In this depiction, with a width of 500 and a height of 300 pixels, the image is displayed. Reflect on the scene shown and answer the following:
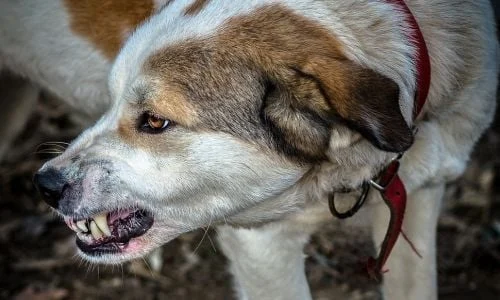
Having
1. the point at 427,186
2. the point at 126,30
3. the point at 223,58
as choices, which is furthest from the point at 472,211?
the point at 223,58

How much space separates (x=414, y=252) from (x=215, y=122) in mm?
1286

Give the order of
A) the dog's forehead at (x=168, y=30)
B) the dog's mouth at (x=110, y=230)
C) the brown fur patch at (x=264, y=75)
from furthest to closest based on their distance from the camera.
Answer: the dog's mouth at (x=110, y=230)
the dog's forehead at (x=168, y=30)
the brown fur patch at (x=264, y=75)

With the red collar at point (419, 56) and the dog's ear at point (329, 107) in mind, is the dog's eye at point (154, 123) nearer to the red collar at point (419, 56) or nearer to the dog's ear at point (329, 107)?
the dog's ear at point (329, 107)

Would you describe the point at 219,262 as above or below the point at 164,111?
below

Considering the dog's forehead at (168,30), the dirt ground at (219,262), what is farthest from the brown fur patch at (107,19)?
the dirt ground at (219,262)

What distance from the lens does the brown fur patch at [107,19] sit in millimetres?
3848

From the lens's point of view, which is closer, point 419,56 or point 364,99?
point 364,99

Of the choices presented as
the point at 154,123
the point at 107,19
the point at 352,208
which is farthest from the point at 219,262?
the point at 154,123

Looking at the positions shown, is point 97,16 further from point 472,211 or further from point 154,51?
point 472,211

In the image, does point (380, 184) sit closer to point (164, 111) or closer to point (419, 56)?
point (419, 56)

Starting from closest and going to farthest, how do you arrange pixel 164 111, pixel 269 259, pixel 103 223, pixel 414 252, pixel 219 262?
1. pixel 164 111
2. pixel 103 223
3. pixel 269 259
4. pixel 414 252
5. pixel 219 262

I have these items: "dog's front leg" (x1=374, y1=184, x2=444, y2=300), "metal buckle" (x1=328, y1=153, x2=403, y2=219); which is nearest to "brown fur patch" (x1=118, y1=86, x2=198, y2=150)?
"metal buckle" (x1=328, y1=153, x2=403, y2=219)

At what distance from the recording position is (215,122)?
2947 millimetres

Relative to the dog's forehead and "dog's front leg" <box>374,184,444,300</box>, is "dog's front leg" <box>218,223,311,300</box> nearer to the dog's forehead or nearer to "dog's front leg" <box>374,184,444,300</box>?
"dog's front leg" <box>374,184,444,300</box>
